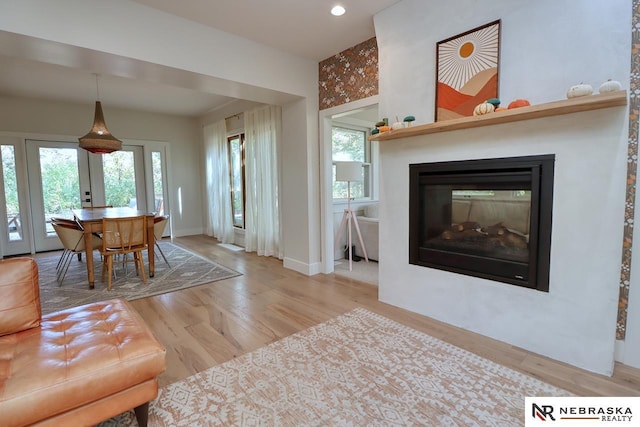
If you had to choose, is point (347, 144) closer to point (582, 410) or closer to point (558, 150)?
point (558, 150)

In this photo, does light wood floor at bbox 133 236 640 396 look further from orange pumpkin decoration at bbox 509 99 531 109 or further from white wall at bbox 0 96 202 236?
white wall at bbox 0 96 202 236

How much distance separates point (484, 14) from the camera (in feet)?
7.43

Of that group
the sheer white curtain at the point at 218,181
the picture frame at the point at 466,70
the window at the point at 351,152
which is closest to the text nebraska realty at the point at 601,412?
the picture frame at the point at 466,70

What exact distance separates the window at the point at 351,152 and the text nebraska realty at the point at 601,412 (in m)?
3.96

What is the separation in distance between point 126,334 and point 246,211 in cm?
399

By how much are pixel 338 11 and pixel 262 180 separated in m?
2.83

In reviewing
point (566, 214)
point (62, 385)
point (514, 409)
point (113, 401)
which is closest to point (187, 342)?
point (113, 401)

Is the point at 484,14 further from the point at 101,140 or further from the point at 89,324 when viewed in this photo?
the point at 101,140

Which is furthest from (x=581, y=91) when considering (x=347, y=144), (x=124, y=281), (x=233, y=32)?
(x=124, y=281)

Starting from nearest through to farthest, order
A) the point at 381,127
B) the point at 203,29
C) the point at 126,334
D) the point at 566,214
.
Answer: the point at 126,334, the point at 566,214, the point at 381,127, the point at 203,29

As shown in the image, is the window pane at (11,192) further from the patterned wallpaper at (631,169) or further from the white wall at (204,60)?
the patterned wallpaper at (631,169)

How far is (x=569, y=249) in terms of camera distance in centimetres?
197

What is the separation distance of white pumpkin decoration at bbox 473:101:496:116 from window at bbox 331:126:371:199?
3088 mm

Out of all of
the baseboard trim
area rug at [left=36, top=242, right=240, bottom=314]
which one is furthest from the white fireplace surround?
area rug at [left=36, top=242, right=240, bottom=314]
